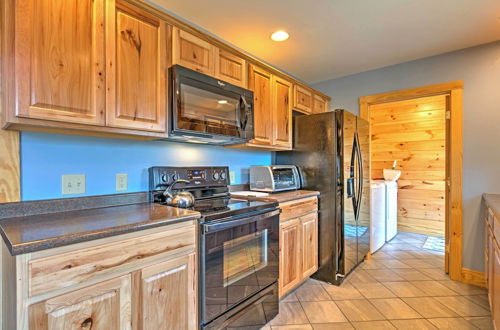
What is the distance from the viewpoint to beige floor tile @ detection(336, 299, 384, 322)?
188 cm

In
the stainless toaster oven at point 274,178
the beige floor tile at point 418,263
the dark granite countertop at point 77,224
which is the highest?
the stainless toaster oven at point 274,178

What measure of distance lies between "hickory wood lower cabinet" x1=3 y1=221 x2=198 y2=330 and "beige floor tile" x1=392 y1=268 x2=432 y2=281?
2365 mm

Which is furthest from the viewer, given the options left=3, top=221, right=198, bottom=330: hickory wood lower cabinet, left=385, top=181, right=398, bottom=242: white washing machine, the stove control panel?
left=385, top=181, right=398, bottom=242: white washing machine

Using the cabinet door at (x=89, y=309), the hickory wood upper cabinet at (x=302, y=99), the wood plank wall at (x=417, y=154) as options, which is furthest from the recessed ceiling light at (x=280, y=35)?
the wood plank wall at (x=417, y=154)

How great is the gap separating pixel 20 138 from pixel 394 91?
3.45 meters

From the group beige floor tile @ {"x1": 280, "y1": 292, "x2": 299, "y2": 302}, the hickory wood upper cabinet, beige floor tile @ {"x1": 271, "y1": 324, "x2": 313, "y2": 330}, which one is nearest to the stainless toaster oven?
the hickory wood upper cabinet

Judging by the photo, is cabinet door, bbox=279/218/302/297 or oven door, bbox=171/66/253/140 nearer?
oven door, bbox=171/66/253/140

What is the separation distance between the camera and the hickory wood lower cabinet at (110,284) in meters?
0.84

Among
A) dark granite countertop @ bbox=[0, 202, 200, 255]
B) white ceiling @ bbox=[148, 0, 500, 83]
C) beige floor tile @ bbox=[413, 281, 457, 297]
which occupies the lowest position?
beige floor tile @ bbox=[413, 281, 457, 297]

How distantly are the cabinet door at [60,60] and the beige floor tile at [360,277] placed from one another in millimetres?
2661

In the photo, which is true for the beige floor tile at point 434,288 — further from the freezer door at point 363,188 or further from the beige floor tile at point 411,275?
the freezer door at point 363,188

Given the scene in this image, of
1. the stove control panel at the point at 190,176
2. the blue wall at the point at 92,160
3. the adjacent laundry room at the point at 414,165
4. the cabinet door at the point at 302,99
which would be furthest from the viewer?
the adjacent laundry room at the point at 414,165

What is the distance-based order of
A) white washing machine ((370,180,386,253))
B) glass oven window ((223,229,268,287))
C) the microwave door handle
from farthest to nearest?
1. white washing machine ((370,180,386,253))
2. the microwave door handle
3. glass oven window ((223,229,268,287))

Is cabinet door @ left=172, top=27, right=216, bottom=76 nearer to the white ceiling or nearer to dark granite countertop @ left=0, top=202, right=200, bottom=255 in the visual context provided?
the white ceiling
